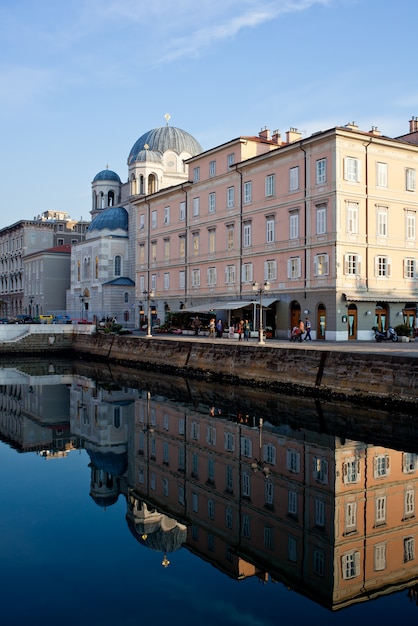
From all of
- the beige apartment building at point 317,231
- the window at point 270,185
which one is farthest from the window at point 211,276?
the window at point 270,185

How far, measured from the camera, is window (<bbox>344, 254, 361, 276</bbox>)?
128 feet

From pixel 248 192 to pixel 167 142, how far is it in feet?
112

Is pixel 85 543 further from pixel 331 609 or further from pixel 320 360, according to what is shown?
pixel 320 360

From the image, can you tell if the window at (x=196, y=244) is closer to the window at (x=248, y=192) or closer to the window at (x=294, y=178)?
the window at (x=248, y=192)

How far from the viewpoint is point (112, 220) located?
75125mm

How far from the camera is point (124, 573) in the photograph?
33.7ft

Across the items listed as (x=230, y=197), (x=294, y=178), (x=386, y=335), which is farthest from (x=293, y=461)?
(x=230, y=197)

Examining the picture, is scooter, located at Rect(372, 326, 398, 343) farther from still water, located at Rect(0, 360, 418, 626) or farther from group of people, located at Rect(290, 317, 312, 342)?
still water, located at Rect(0, 360, 418, 626)

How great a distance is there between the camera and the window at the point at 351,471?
15223mm

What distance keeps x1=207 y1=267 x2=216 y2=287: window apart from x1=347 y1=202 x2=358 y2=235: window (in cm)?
1464

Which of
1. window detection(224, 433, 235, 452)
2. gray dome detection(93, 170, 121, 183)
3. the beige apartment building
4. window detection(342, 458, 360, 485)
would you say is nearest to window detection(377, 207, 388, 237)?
the beige apartment building

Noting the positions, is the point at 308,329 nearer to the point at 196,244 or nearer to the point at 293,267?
the point at 293,267

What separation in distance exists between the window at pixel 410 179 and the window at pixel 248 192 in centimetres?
1143

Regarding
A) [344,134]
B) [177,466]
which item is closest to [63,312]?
[344,134]
